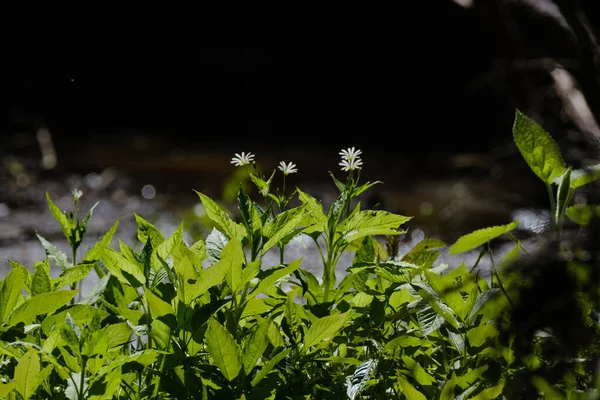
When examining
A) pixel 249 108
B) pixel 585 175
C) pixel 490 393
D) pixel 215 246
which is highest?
pixel 249 108

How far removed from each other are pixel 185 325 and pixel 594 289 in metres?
0.52

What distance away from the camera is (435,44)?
9.24m

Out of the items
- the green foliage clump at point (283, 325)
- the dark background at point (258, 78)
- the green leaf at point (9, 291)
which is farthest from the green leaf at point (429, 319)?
the dark background at point (258, 78)

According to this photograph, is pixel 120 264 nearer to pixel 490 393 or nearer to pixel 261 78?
pixel 490 393

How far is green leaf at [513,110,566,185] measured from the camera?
1.17 meters

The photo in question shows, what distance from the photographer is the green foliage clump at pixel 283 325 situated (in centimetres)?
103

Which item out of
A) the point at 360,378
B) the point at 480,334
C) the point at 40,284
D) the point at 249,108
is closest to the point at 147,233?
the point at 40,284

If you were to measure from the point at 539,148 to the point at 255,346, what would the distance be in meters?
0.51

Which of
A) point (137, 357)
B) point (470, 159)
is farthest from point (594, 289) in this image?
point (470, 159)

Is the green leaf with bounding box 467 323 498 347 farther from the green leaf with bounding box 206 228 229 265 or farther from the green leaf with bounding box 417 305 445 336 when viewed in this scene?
the green leaf with bounding box 206 228 229 265

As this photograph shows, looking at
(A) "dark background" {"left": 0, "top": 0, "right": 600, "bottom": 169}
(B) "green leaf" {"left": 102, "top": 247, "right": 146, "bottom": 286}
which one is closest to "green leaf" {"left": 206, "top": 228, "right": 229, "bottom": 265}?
(B) "green leaf" {"left": 102, "top": 247, "right": 146, "bottom": 286}

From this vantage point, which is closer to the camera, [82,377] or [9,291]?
[82,377]

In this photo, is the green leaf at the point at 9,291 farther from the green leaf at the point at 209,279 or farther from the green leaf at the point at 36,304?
the green leaf at the point at 209,279

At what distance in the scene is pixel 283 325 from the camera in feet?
3.86
